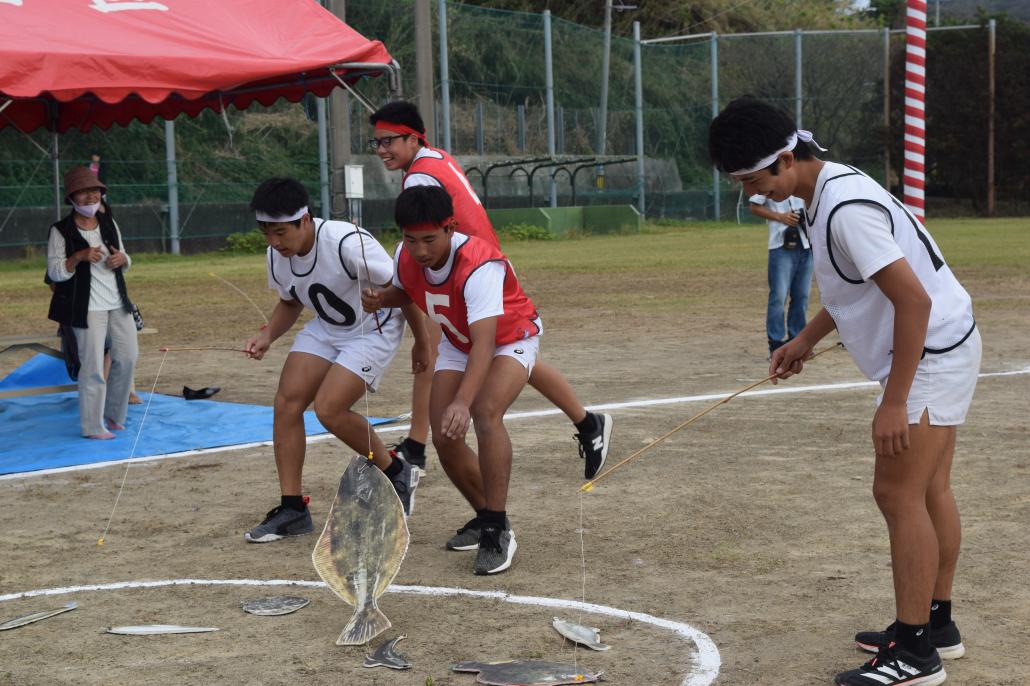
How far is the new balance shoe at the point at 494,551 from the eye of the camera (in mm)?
5301

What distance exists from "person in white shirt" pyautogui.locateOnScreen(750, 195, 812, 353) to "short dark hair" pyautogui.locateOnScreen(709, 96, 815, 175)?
679 centimetres

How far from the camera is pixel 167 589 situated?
5207 mm

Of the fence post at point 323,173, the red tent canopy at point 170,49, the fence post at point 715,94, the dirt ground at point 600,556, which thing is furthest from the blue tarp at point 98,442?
the fence post at point 715,94

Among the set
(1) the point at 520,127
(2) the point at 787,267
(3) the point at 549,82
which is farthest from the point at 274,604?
(3) the point at 549,82

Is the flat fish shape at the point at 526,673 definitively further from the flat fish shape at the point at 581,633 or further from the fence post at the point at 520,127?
the fence post at the point at 520,127

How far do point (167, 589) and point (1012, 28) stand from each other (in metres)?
41.9

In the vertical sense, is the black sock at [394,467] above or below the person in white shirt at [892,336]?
below

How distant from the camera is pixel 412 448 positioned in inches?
286

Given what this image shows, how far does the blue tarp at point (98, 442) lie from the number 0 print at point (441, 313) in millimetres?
3296

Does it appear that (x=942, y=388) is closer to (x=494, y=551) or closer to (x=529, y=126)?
(x=494, y=551)

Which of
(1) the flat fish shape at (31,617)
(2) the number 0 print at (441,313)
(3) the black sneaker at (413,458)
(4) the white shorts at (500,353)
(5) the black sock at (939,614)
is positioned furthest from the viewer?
(3) the black sneaker at (413,458)

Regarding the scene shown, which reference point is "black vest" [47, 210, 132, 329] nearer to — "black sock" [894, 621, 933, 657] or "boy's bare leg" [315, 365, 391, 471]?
"boy's bare leg" [315, 365, 391, 471]

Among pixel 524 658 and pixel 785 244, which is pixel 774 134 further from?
pixel 785 244

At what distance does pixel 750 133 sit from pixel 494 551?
2.25 meters
